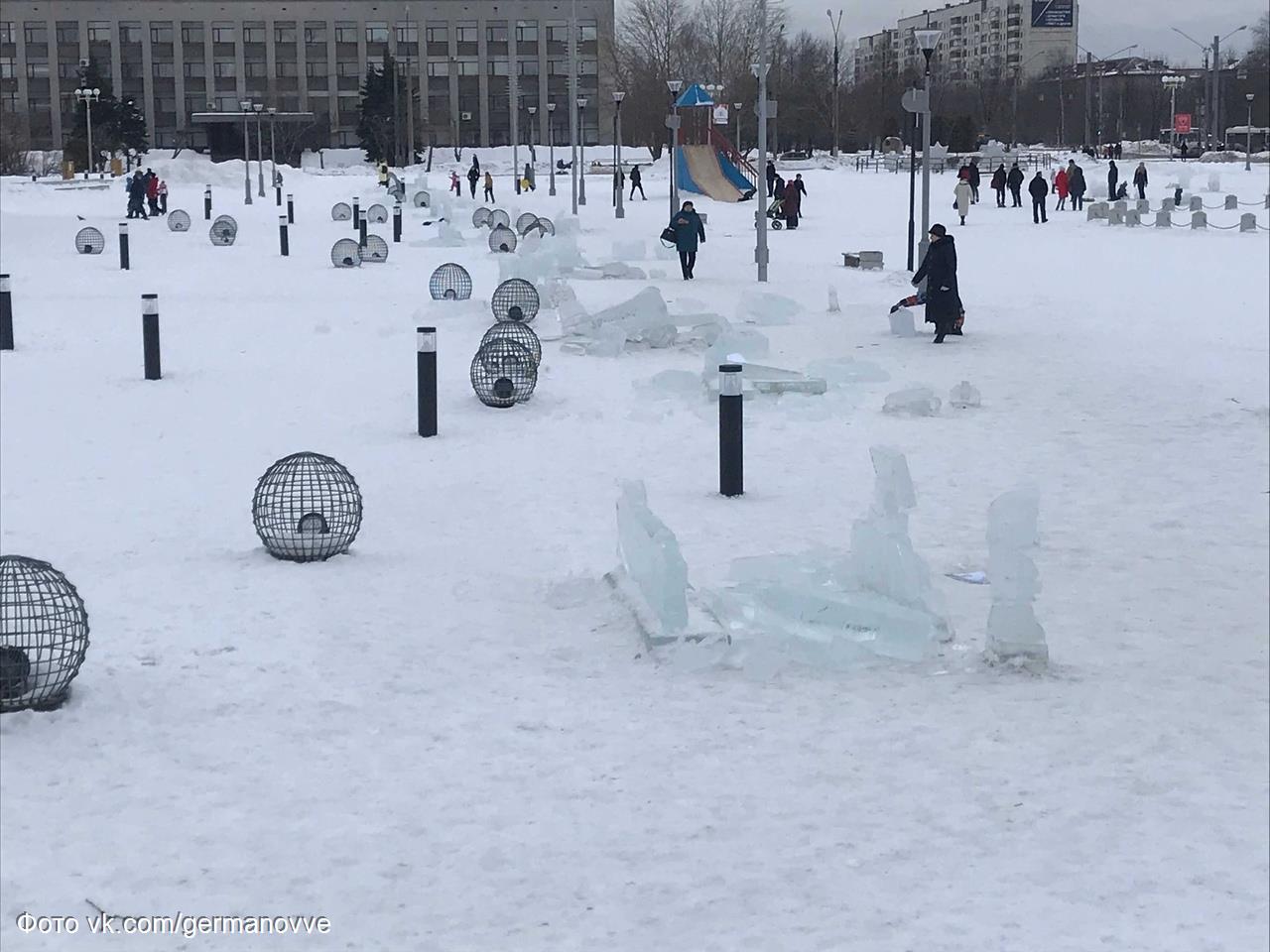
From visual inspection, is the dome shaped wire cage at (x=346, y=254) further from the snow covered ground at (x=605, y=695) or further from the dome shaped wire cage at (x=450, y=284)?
the snow covered ground at (x=605, y=695)

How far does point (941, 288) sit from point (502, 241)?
15.1m

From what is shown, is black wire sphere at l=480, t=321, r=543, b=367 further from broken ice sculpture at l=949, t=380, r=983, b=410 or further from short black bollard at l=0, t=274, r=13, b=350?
short black bollard at l=0, t=274, r=13, b=350

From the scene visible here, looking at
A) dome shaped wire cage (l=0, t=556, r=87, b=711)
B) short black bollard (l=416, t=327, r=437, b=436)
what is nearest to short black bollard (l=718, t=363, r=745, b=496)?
short black bollard (l=416, t=327, r=437, b=436)

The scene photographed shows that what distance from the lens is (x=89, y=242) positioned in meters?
33.9

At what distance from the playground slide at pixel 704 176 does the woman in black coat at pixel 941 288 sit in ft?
127

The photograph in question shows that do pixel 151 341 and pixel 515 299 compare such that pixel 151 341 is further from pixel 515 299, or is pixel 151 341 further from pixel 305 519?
pixel 305 519

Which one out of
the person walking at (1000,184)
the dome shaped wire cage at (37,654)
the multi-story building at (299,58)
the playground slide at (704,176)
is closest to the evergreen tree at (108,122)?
the multi-story building at (299,58)

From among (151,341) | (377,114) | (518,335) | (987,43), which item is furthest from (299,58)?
(518,335)

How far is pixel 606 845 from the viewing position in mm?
5379

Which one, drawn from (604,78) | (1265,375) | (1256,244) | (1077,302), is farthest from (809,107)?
(1265,375)

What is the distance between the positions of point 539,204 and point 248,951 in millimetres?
52578

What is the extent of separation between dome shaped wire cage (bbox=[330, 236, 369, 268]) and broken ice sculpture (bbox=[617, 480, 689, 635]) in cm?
2247

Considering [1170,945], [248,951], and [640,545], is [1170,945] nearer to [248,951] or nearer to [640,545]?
[248,951]

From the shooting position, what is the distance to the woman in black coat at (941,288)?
1908cm
